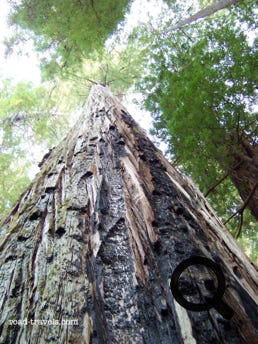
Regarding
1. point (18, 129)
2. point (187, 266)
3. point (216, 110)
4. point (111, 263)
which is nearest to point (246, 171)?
point (216, 110)

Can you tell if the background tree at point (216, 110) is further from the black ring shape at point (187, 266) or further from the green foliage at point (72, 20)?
the black ring shape at point (187, 266)

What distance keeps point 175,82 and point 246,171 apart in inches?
70.8

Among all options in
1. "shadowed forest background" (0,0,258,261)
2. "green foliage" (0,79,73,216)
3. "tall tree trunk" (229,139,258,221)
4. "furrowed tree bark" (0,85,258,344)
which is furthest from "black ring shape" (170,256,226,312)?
"green foliage" (0,79,73,216)

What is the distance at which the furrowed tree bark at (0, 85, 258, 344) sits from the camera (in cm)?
106

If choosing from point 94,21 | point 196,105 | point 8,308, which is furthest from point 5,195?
point 8,308

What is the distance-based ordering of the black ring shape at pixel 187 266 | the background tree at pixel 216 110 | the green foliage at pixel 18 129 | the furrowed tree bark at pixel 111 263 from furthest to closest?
1. the green foliage at pixel 18 129
2. the background tree at pixel 216 110
3. the furrowed tree bark at pixel 111 263
4. the black ring shape at pixel 187 266

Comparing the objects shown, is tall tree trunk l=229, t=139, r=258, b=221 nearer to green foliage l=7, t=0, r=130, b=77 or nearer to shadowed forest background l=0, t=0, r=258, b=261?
shadowed forest background l=0, t=0, r=258, b=261

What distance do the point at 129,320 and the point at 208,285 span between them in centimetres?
33

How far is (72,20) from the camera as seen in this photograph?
6035mm

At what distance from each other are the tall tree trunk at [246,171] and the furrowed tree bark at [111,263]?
9.78 ft

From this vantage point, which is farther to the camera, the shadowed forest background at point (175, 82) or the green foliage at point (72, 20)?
the green foliage at point (72, 20)

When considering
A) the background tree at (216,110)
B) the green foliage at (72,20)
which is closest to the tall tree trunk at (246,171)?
the background tree at (216,110)

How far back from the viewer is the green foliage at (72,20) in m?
6.00

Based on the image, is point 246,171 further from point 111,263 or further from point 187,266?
point 187,266
